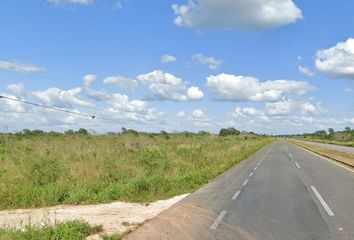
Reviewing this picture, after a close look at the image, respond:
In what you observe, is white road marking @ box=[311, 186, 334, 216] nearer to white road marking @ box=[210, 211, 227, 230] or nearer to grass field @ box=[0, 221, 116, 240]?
white road marking @ box=[210, 211, 227, 230]

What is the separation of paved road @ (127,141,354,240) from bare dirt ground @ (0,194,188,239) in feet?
1.54

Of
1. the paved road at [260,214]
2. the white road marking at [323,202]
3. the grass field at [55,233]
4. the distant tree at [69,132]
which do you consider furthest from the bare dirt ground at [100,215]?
the distant tree at [69,132]

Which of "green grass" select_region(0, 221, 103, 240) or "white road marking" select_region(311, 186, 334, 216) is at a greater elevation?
"white road marking" select_region(311, 186, 334, 216)

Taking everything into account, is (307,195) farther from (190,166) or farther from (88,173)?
(190,166)

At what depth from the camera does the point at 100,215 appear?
11773 millimetres

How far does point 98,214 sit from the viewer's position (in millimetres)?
11930

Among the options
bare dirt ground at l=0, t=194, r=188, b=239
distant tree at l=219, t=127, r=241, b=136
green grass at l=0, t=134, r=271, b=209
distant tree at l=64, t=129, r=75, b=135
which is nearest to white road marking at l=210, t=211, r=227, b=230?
bare dirt ground at l=0, t=194, r=188, b=239

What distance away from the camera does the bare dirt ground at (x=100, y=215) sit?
34.7 ft

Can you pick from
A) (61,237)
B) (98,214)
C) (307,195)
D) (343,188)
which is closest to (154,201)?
(98,214)

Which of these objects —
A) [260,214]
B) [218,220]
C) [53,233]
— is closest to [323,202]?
[260,214]

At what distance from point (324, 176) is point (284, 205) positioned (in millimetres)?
10279

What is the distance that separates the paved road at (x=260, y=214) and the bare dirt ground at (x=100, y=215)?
0.47m

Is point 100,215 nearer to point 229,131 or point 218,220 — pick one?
point 218,220

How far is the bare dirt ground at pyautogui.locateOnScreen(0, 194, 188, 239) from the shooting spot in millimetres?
10562
